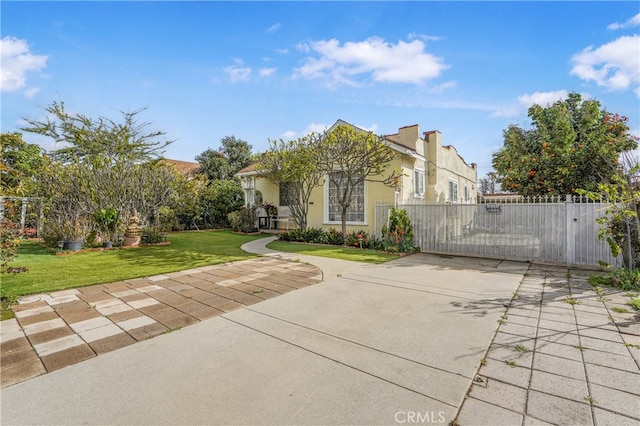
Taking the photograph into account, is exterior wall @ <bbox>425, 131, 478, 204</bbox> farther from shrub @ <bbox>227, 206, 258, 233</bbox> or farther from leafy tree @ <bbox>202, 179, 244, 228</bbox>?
leafy tree @ <bbox>202, 179, 244, 228</bbox>

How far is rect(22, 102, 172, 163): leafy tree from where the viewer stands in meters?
17.8

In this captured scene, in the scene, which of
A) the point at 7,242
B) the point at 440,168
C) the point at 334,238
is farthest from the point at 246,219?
the point at 7,242

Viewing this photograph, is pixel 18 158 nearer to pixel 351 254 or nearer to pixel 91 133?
pixel 91 133

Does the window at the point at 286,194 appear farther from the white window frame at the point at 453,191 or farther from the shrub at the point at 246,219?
the white window frame at the point at 453,191

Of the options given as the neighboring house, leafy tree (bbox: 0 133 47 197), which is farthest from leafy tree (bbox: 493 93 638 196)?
leafy tree (bbox: 0 133 47 197)

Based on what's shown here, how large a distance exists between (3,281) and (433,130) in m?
16.3

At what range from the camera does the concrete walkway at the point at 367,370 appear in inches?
89.0

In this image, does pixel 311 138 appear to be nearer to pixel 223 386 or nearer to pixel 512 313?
pixel 512 313

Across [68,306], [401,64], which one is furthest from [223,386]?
[401,64]

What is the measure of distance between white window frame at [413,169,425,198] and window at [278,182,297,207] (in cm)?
598

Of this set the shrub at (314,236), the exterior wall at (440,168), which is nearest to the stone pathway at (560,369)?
the shrub at (314,236)

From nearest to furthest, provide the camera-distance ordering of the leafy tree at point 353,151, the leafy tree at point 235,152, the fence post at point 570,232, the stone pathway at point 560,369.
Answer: the stone pathway at point 560,369, the fence post at point 570,232, the leafy tree at point 353,151, the leafy tree at point 235,152

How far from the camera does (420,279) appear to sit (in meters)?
6.59

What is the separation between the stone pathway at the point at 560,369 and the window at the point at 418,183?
9.59 m
